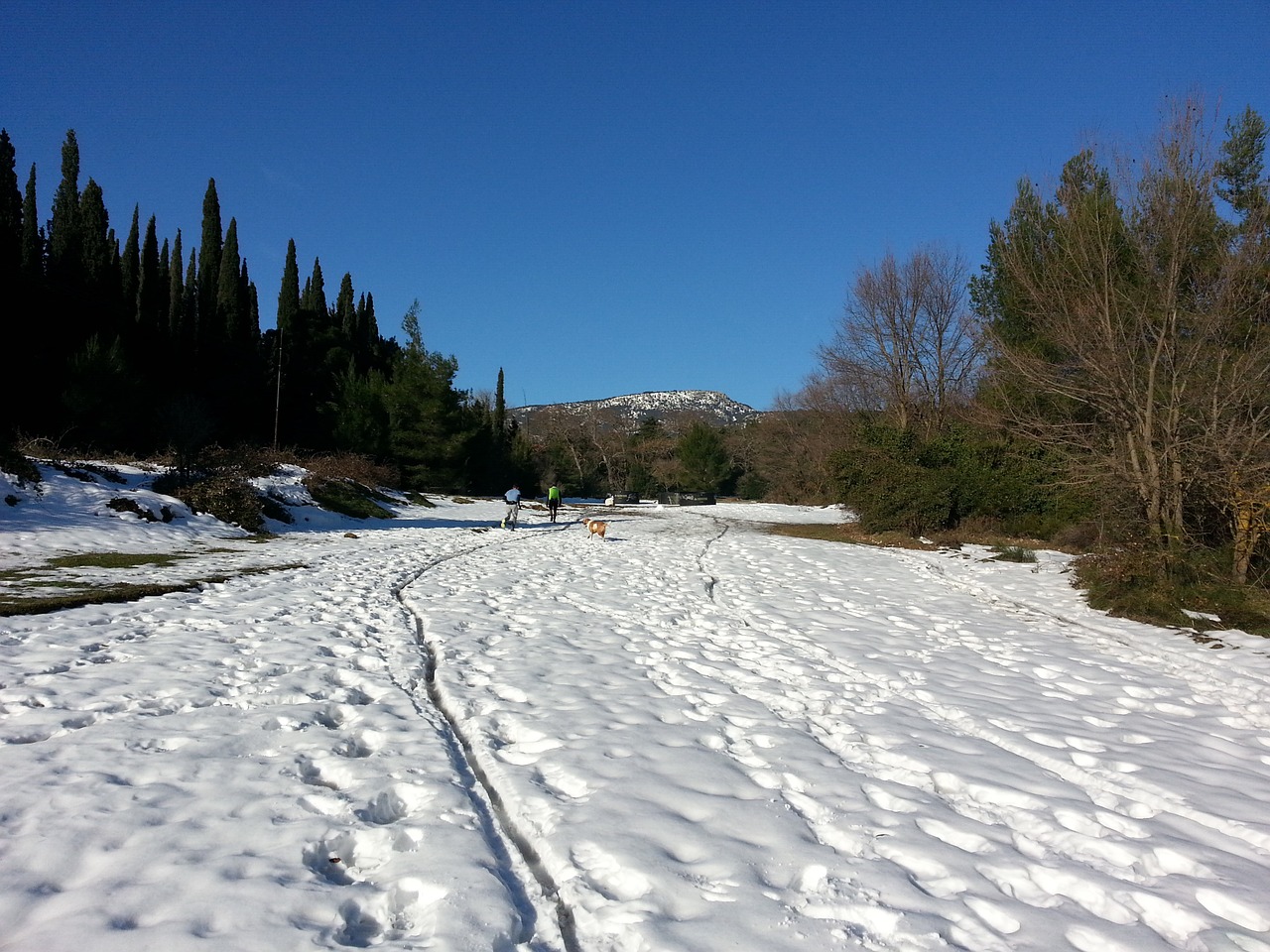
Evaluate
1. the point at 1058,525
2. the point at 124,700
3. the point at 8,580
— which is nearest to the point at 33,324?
the point at 8,580

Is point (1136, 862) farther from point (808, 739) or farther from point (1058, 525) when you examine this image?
point (1058, 525)

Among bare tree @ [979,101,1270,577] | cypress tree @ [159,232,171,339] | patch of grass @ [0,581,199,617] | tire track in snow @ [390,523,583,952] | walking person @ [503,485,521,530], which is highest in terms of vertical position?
cypress tree @ [159,232,171,339]

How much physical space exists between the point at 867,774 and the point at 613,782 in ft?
4.83

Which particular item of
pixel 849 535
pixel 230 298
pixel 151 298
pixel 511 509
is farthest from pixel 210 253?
pixel 849 535

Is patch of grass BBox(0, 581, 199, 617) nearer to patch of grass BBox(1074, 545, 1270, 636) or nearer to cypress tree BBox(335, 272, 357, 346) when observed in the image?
patch of grass BBox(1074, 545, 1270, 636)

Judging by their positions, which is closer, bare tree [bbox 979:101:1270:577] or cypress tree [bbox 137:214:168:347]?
bare tree [bbox 979:101:1270:577]

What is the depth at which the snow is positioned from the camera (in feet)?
9.48

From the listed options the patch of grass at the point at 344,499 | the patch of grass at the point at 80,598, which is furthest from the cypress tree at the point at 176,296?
the patch of grass at the point at 80,598

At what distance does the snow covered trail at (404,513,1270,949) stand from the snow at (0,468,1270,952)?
0.9 inches

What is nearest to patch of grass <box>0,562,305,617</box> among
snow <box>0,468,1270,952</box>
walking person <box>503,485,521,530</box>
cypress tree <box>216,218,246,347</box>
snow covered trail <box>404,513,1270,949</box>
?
snow <box>0,468,1270,952</box>

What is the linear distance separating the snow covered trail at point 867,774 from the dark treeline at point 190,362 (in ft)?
66.3

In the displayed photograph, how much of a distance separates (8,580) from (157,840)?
746 cm

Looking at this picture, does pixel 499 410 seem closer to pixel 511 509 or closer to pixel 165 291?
pixel 165 291

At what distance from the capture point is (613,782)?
4.12m
